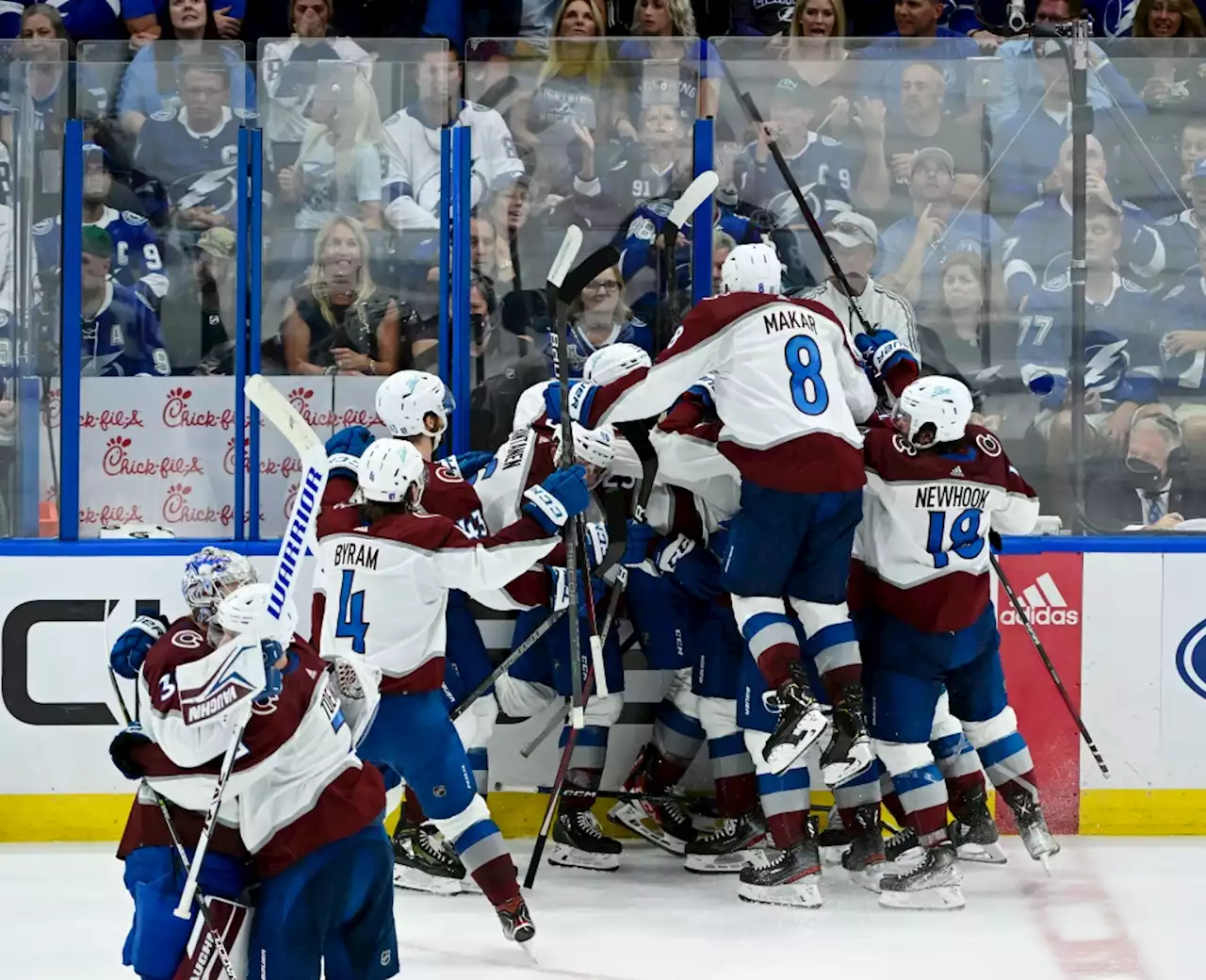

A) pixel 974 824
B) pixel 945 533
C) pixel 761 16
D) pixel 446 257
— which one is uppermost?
pixel 761 16

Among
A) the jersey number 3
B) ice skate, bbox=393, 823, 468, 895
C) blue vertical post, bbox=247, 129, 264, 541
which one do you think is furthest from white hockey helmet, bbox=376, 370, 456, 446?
ice skate, bbox=393, 823, 468, 895

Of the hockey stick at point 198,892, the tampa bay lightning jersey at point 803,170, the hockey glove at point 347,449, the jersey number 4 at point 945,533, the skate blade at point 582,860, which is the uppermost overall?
the tampa bay lightning jersey at point 803,170

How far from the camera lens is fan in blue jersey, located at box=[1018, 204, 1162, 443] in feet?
17.8

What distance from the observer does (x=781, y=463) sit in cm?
468

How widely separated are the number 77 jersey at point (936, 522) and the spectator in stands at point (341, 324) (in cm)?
148

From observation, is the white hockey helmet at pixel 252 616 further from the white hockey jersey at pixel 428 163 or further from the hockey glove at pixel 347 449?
the white hockey jersey at pixel 428 163

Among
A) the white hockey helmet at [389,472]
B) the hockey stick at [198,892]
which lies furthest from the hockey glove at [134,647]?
the white hockey helmet at [389,472]

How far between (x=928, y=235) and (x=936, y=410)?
91 cm

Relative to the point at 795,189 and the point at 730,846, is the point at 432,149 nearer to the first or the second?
the point at 795,189

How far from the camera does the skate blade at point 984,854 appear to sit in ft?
16.7

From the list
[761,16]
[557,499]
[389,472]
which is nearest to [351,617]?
[389,472]

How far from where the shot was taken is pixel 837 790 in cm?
491

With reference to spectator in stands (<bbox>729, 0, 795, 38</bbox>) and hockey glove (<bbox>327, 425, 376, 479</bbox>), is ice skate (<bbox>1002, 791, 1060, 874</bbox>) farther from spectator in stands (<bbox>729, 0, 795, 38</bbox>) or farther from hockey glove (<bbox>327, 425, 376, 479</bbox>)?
spectator in stands (<bbox>729, 0, 795, 38</bbox>)

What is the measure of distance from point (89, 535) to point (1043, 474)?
9.10ft
